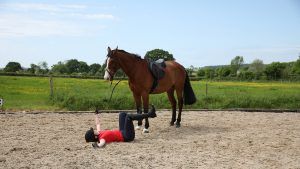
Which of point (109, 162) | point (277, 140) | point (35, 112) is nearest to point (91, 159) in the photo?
point (109, 162)

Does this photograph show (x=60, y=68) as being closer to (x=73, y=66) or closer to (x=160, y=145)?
(x=73, y=66)

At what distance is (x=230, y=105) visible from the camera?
44.9 ft

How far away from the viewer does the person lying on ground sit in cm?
647

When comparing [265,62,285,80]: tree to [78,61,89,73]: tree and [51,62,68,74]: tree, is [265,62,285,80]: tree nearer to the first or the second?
[78,61,89,73]: tree

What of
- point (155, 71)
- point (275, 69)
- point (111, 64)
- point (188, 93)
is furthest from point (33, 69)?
point (111, 64)

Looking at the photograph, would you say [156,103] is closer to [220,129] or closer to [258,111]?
[258,111]

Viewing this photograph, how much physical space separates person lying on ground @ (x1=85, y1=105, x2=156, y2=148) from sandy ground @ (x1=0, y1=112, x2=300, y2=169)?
154mm

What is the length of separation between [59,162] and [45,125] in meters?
3.88

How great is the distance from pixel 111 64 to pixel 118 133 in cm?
166

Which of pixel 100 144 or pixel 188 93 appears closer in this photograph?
pixel 100 144

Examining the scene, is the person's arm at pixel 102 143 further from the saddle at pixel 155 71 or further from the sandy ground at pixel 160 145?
the saddle at pixel 155 71

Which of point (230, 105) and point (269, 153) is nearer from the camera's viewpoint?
point (269, 153)

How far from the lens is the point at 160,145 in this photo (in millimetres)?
6785

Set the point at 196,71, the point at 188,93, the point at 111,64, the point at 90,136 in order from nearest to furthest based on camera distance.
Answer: the point at 90,136, the point at 111,64, the point at 188,93, the point at 196,71
